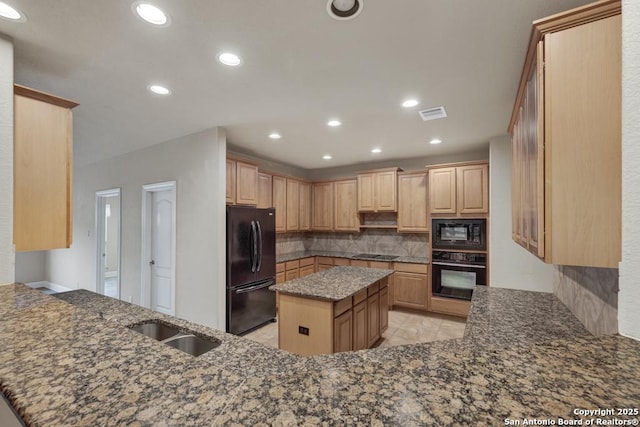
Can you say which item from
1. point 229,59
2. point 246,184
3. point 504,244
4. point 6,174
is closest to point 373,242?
point 504,244

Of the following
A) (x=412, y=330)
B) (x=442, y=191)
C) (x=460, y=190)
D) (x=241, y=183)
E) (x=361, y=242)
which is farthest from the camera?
(x=361, y=242)

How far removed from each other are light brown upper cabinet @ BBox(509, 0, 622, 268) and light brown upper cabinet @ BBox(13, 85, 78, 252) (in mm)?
2760

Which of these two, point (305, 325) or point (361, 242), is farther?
point (361, 242)

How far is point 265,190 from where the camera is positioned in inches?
183

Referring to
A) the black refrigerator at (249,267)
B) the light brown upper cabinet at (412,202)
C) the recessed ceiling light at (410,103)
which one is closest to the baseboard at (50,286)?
the black refrigerator at (249,267)

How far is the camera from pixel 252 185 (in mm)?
4191

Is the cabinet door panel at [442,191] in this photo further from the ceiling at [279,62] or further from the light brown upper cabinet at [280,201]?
the light brown upper cabinet at [280,201]

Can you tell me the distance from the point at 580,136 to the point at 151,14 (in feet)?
6.93

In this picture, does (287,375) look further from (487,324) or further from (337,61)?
(337,61)

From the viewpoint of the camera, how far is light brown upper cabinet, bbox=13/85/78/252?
1.71 m

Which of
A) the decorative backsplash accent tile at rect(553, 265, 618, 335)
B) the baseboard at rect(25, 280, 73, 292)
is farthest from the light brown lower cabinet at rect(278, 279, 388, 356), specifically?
the baseboard at rect(25, 280, 73, 292)

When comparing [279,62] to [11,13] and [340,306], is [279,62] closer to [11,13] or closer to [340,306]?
[11,13]

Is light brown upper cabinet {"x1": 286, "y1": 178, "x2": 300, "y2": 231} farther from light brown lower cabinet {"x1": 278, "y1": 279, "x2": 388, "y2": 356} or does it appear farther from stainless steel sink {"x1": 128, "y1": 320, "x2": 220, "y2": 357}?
stainless steel sink {"x1": 128, "y1": 320, "x2": 220, "y2": 357}

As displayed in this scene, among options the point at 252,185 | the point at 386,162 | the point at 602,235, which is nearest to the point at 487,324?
the point at 602,235
